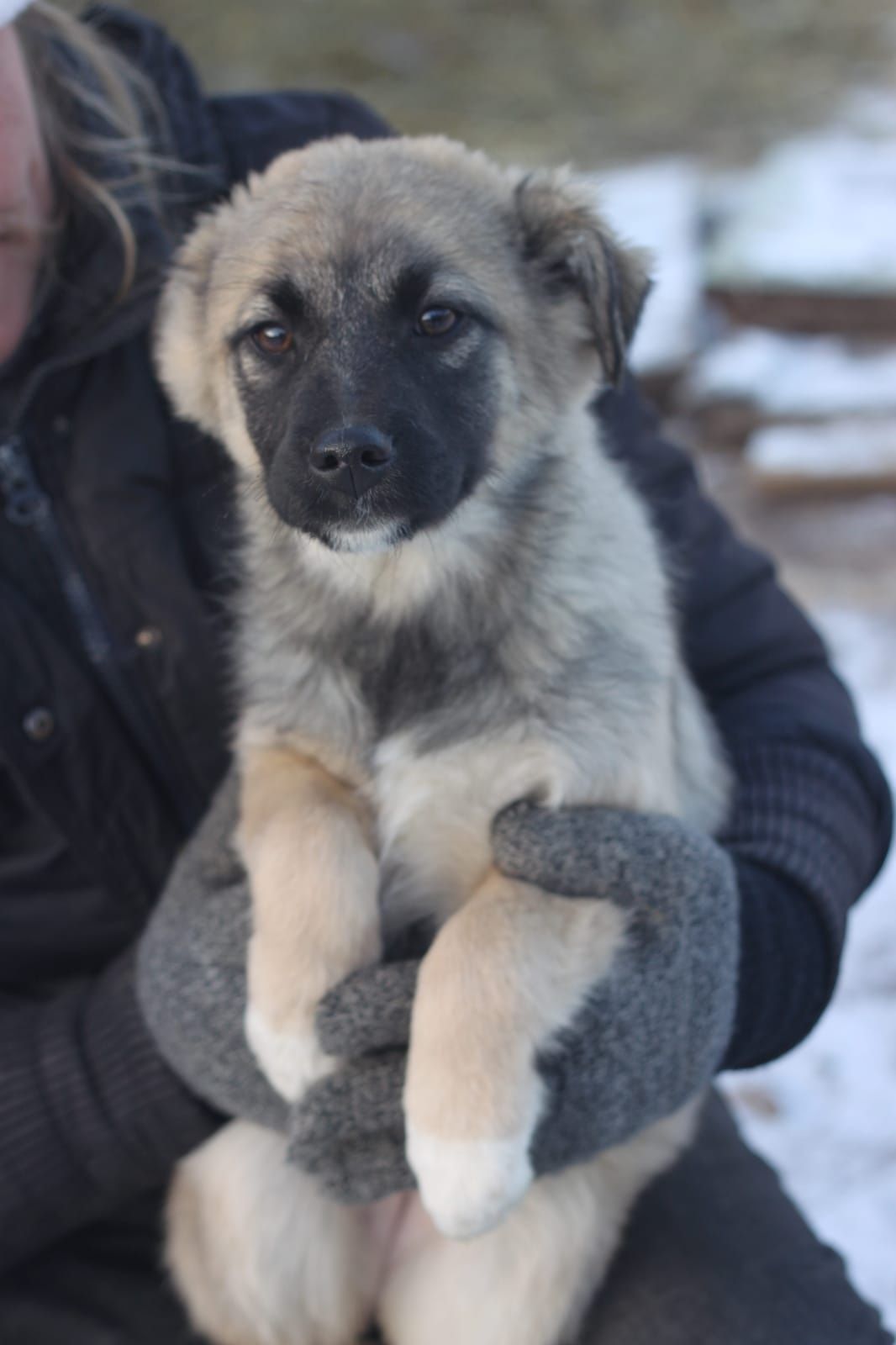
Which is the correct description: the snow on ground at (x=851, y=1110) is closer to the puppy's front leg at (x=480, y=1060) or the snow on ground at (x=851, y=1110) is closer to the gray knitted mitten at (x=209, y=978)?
the puppy's front leg at (x=480, y=1060)

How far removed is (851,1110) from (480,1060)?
1500 millimetres

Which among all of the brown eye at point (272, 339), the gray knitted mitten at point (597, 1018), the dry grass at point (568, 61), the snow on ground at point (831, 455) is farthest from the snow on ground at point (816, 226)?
the gray knitted mitten at point (597, 1018)

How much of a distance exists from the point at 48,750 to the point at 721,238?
201 inches

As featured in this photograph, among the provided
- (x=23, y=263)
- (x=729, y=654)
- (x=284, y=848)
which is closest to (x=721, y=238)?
(x=729, y=654)

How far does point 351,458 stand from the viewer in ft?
5.91

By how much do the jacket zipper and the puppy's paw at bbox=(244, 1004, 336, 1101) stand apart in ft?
1.92

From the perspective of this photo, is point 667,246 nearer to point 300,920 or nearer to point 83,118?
point 83,118

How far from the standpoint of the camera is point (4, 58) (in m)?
2.11

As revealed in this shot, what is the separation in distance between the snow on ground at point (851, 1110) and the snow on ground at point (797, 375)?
2.51 m

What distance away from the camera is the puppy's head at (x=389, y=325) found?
1.90 m

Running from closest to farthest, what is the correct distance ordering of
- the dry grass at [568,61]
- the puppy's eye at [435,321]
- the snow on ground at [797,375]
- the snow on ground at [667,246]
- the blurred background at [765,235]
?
the puppy's eye at [435,321]
the blurred background at [765,235]
the snow on ground at [797,375]
the snow on ground at [667,246]
the dry grass at [568,61]

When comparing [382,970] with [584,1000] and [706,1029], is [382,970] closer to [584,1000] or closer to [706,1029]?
[584,1000]

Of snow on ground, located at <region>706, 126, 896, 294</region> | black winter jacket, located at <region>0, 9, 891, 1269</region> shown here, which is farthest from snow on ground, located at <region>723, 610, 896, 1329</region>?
snow on ground, located at <region>706, 126, 896, 294</region>

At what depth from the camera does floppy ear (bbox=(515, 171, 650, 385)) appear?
2115mm
